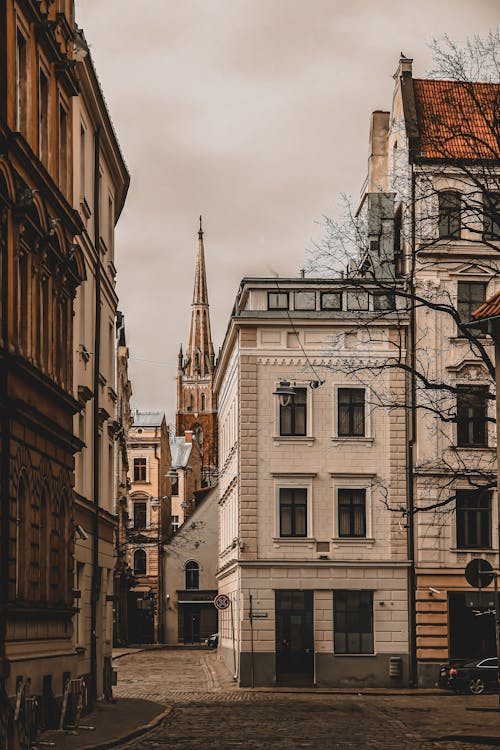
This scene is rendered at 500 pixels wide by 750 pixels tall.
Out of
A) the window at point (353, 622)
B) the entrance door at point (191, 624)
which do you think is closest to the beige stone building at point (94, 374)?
the window at point (353, 622)

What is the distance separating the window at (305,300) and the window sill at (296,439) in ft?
14.4

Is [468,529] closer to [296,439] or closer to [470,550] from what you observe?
[470,550]

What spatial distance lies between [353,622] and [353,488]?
4.36 m

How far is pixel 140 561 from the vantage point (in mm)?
100312

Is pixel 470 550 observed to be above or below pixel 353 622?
above

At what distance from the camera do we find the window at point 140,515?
10125 cm

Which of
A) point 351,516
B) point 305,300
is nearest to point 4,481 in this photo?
point 351,516

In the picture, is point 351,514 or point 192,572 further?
point 192,572

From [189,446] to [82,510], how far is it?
102 meters

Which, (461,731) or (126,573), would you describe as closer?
(461,731)

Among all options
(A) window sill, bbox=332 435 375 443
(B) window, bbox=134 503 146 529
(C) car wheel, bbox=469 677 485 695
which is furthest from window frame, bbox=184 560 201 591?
(C) car wheel, bbox=469 677 485 695

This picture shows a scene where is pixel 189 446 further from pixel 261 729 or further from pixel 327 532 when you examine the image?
pixel 261 729

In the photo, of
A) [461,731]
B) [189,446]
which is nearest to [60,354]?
[461,731]

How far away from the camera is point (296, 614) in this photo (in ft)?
145
